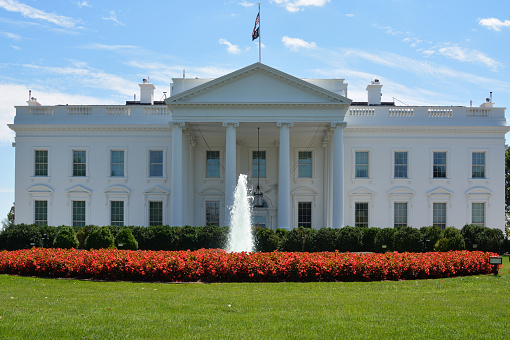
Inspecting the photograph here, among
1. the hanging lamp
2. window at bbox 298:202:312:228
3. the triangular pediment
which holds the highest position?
the triangular pediment

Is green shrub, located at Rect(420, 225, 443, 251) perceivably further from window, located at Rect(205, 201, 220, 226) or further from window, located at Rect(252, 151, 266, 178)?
window, located at Rect(205, 201, 220, 226)

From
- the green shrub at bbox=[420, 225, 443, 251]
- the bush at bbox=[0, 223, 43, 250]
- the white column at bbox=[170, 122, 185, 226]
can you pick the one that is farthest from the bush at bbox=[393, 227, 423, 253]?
the bush at bbox=[0, 223, 43, 250]

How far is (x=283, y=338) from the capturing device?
8.35 meters

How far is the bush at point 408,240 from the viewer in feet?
86.0

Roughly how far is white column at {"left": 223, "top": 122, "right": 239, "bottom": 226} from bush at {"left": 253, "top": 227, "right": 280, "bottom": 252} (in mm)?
3440

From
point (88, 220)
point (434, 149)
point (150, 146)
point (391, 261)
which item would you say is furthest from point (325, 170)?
point (391, 261)

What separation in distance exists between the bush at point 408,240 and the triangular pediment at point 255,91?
8058mm

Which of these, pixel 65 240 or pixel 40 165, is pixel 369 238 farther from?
pixel 40 165

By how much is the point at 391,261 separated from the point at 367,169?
1814 centimetres

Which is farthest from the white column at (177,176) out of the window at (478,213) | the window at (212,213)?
the window at (478,213)

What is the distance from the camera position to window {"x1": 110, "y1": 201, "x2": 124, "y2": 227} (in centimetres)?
3412

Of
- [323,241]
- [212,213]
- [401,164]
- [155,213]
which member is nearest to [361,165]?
[401,164]

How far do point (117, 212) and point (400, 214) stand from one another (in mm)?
18939

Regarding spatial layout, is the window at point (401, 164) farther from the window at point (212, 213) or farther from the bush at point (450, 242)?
the window at point (212, 213)
